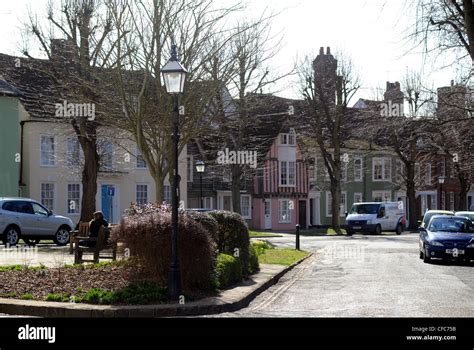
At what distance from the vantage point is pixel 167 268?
12.8m

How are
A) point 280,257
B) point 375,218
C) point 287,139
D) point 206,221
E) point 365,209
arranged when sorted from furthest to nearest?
1. point 287,139
2. point 365,209
3. point 375,218
4. point 280,257
5. point 206,221

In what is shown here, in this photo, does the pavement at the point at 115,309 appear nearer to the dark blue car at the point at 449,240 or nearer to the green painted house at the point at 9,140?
the dark blue car at the point at 449,240

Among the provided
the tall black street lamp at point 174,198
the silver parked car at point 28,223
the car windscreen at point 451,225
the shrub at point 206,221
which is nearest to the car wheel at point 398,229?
the car windscreen at point 451,225

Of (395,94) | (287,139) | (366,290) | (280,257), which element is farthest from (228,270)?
(287,139)

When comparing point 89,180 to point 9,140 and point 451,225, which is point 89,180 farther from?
point 451,225

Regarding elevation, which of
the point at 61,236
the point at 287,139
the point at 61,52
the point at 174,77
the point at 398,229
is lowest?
the point at 398,229

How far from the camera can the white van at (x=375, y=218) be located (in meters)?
45.6

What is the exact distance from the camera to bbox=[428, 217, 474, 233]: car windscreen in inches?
874

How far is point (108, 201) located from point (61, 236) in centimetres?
1571

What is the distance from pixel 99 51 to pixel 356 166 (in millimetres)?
42639

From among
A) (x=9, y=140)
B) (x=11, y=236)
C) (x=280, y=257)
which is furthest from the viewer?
(x=9, y=140)

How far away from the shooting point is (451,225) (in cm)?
2248

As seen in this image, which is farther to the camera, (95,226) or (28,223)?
(28,223)

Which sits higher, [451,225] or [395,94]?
[395,94]
